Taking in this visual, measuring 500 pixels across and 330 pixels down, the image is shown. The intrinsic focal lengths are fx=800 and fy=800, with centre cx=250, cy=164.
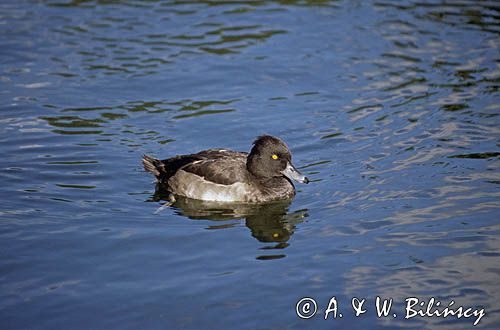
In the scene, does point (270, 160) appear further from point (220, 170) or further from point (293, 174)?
point (220, 170)

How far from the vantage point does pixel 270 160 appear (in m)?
12.2

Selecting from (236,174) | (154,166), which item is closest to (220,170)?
(236,174)

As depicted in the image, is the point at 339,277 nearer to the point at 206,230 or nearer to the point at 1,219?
the point at 206,230

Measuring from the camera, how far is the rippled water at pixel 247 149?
8977mm

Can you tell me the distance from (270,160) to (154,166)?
183 cm

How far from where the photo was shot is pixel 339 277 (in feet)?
30.4

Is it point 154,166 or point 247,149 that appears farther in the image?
point 247,149

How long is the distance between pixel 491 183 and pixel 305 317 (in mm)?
4770

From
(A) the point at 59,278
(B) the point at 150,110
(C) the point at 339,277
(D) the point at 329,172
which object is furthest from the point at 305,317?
(B) the point at 150,110

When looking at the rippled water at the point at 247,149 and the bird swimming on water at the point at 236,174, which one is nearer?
the rippled water at the point at 247,149

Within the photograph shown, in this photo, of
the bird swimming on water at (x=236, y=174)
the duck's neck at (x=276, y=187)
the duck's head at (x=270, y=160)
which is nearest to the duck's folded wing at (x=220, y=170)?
the bird swimming on water at (x=236, y=174)

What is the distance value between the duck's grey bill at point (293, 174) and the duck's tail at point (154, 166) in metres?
1.91

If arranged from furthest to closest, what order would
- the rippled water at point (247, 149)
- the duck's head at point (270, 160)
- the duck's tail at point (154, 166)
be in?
1. the duck's tail at point (154, 166)
2. the duck's head at point (270, 160)
3. the rippled water at point (247, 149)

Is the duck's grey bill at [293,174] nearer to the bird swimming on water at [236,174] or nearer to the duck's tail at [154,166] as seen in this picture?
the bird swimming on water at [236,174]
